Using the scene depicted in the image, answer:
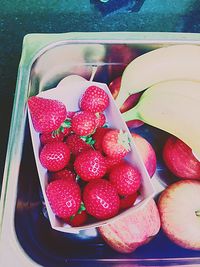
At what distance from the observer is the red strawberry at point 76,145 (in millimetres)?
715

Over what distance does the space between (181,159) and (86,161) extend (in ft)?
0.81

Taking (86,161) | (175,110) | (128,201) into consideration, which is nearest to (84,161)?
(86,161)

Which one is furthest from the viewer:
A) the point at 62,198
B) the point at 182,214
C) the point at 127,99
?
the point at 127,99

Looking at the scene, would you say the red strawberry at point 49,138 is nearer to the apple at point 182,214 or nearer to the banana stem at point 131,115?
the banana stem at point 131,115

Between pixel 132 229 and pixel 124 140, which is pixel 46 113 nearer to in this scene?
pixel 124 140

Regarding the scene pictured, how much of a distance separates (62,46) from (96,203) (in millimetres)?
393

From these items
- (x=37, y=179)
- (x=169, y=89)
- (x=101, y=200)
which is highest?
(x=169, y=89)

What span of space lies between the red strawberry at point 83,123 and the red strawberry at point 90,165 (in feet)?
0.13

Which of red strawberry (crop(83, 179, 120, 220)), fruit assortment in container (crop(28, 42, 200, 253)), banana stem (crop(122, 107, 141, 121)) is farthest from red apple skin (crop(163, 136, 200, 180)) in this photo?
red strawberry (crop(83, 179, 120, 220))

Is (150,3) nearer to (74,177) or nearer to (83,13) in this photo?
(83,13)

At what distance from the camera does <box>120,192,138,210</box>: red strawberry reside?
674mm

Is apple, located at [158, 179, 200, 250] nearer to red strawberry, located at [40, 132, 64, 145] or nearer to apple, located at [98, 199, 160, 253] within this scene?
apple, located at [98, 199, 160, 253]

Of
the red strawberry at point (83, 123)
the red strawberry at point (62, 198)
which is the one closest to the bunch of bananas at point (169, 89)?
the red strawberry at point (83, 123)

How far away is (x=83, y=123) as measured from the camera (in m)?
0.69
